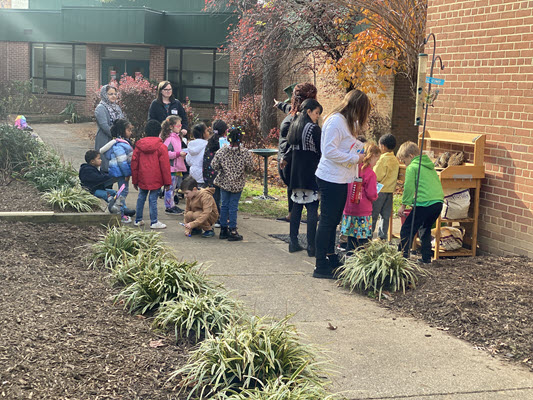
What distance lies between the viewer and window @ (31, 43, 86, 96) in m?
31.1

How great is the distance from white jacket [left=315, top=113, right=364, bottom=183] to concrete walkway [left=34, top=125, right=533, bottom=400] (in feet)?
3.73

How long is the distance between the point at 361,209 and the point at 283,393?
14.3 feet

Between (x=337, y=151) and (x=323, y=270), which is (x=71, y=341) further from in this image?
(x=337, y=151)

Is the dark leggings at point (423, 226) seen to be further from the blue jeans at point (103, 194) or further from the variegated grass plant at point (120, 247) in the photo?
the blue jeans at point (103, 194)

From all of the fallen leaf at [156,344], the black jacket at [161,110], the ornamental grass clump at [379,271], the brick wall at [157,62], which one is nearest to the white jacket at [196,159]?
the black jacket at [161,110]

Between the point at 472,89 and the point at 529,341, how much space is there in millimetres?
3847

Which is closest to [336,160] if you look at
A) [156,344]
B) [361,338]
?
[361,338]

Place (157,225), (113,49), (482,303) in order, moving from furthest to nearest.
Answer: (113,49) < (157,225) < (482,303)

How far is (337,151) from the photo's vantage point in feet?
22.5

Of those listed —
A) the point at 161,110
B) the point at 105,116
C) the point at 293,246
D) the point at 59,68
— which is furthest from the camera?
the point at 59,68

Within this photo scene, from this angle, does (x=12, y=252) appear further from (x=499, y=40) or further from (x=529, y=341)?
(x=499, y=40)

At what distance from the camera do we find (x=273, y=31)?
1594 centimetres

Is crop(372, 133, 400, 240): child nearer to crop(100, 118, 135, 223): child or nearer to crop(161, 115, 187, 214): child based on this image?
crop(161, 115, 187, 214): child

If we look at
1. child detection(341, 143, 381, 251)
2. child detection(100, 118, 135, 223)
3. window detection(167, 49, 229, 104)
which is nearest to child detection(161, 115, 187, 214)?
child detection(100, 118, 135, 223)
